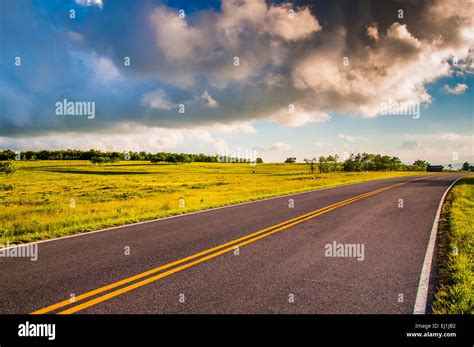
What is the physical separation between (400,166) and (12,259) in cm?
16008

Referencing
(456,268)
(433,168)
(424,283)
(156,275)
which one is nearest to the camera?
(424,283)

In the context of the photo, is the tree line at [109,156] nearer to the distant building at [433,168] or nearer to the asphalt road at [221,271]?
the distant building at [433,168]

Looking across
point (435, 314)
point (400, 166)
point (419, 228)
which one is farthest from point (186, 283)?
point (400, 166)

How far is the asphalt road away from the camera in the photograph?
421 centimetres

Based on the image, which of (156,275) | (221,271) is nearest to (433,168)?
(221,271)

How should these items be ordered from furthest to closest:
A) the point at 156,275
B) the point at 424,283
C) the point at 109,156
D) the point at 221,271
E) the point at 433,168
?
the point at 109,156, the point at 433,168, the point at 221,271, the point at 156,275, the point at 424,283

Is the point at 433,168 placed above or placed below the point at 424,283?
above

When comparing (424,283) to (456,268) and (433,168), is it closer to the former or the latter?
(456,268)

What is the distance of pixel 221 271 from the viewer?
5.46m

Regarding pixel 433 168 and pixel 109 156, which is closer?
pixel 433 168

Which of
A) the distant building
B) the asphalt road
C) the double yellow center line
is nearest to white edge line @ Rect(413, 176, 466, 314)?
the asphalt road

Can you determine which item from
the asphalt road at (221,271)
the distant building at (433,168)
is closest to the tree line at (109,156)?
the distant building at (433,168)
